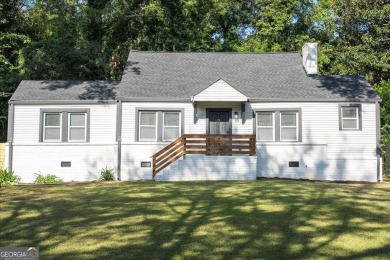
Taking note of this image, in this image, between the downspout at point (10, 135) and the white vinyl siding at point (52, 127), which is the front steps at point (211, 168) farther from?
the downspout at point (10, 135)

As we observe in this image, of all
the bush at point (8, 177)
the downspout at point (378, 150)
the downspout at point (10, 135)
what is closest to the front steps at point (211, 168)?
the downspout at point (378, 150)

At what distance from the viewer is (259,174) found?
63.5ft

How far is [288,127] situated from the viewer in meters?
19.9

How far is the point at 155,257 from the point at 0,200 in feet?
23.8

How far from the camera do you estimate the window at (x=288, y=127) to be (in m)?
19.9

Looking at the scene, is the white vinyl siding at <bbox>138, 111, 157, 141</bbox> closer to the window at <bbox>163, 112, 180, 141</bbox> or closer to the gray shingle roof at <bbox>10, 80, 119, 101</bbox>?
the window at <bbox>163, 112, 180, 141</bbox>

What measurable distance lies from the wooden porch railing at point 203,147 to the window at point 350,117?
15.8 feet

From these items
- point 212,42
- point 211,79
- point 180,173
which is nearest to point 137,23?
point 212,42

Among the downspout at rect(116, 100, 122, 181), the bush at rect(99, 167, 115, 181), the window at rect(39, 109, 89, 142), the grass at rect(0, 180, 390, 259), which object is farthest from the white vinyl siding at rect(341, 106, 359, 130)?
the window at rect(39, 109, 89, 142)

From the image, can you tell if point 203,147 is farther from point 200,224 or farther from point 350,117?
point 200,224

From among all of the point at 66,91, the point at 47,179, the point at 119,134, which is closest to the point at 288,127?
the point at 119,134

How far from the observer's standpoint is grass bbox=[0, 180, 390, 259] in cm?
693

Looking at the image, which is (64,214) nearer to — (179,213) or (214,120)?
(179,213)

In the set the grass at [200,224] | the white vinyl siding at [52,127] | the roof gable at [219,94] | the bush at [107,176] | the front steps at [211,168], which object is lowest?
the grass at [200,224]
